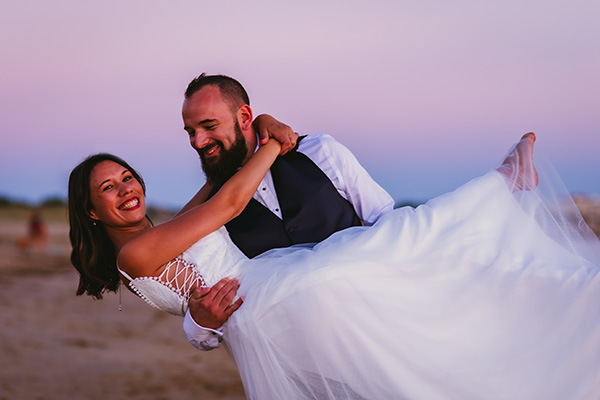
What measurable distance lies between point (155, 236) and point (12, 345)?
798 centimetres

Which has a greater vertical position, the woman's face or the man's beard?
the man's beard

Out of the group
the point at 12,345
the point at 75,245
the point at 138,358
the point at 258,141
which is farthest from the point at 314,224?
the point at 12,345

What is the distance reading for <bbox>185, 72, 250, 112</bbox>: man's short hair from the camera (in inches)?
139

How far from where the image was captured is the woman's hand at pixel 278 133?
10.8ft

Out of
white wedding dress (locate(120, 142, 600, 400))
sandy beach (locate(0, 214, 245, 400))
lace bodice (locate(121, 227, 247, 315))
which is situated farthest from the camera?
sandy beach (locate(0, 214, 245, 400))

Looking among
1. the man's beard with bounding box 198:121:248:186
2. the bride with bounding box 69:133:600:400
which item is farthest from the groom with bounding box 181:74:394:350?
the bride with bounding box 69:133:600:400

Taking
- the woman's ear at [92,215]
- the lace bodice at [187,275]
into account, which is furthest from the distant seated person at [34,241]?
the lace bodice at [187,275]

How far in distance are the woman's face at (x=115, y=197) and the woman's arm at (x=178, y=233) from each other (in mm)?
376

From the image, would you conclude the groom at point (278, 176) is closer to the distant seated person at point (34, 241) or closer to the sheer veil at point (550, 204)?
the sheer veil at point (550, 204)

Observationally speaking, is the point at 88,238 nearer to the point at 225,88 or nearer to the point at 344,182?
the point at 225,88

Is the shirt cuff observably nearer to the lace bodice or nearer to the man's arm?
the lace bodice

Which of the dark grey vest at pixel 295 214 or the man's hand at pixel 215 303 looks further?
the dark grey vest at pixel 295 214

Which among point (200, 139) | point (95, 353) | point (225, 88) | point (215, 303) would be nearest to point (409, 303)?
point (215, 303)

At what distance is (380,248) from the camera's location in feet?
8.95
